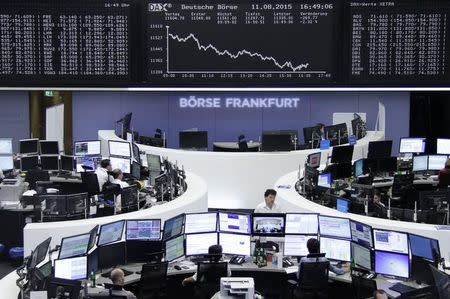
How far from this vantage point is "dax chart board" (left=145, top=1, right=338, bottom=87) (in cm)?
824

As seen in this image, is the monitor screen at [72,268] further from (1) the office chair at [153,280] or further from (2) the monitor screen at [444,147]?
(2) the monitor screen at [444,147]

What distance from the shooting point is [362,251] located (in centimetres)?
877

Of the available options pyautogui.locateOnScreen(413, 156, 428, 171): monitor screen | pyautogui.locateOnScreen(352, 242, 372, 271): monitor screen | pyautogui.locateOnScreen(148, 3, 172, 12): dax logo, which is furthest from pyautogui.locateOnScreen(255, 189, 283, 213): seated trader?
pyautogui.locateOnScreen(413, 156, 428, 171): monitor screen

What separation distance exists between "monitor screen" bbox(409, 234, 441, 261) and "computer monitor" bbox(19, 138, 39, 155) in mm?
8855

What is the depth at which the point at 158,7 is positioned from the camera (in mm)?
8227

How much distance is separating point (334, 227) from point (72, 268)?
2945 millimetres

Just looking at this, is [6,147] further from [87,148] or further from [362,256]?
[362,256]

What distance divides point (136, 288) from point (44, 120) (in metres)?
11.5

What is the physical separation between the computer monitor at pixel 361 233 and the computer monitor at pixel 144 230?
7.11ft

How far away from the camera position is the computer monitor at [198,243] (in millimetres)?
9234

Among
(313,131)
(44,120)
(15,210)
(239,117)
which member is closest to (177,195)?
(15,210)

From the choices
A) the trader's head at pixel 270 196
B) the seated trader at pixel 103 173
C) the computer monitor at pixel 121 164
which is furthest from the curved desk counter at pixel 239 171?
the trader's head at pixel 270 196

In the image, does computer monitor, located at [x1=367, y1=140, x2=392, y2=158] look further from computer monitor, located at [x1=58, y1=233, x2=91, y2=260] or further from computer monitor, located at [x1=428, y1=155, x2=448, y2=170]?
computer monitor, located at [x1=58, y1=233, x2=91, y2=260]

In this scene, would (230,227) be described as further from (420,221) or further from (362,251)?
(420,221)
